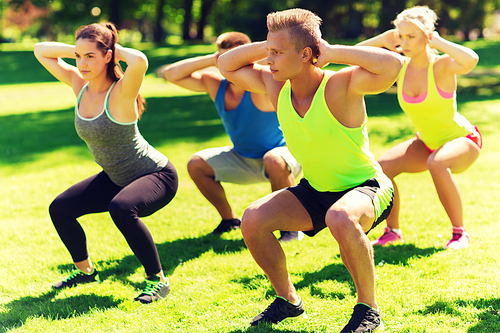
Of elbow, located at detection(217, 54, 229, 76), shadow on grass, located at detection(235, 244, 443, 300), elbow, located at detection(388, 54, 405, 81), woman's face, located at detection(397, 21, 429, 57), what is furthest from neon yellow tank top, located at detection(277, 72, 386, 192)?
woman's face, located at detection(397, 21, 429, 57)

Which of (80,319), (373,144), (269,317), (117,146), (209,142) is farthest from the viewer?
(209,142)

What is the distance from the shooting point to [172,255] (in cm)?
509

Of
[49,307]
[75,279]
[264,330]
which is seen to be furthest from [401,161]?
[49,307]

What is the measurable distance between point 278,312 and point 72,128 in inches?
430

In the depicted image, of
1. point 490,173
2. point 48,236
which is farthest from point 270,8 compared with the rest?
point 48,236

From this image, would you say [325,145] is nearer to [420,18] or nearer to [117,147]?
[117,147]

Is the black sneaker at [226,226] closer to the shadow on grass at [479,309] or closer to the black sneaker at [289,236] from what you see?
the black sneaker at [289,236]

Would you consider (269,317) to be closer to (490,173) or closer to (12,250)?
(12,250)

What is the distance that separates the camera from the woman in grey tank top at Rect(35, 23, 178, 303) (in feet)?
Result: 13.3

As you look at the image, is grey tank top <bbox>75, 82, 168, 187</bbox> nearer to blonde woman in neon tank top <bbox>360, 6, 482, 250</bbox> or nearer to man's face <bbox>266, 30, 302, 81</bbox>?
man's face <bbox>266, 30, 302, 81</bbox>

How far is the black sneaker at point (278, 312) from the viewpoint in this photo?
3.44 m

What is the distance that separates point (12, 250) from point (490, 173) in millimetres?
6796

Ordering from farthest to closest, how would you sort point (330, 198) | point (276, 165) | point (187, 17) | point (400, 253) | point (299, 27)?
point (187, 17) < point (276, 165) < point (400, 253) < point (330, 198) < point (299, 27)

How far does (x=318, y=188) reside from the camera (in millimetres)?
3582
